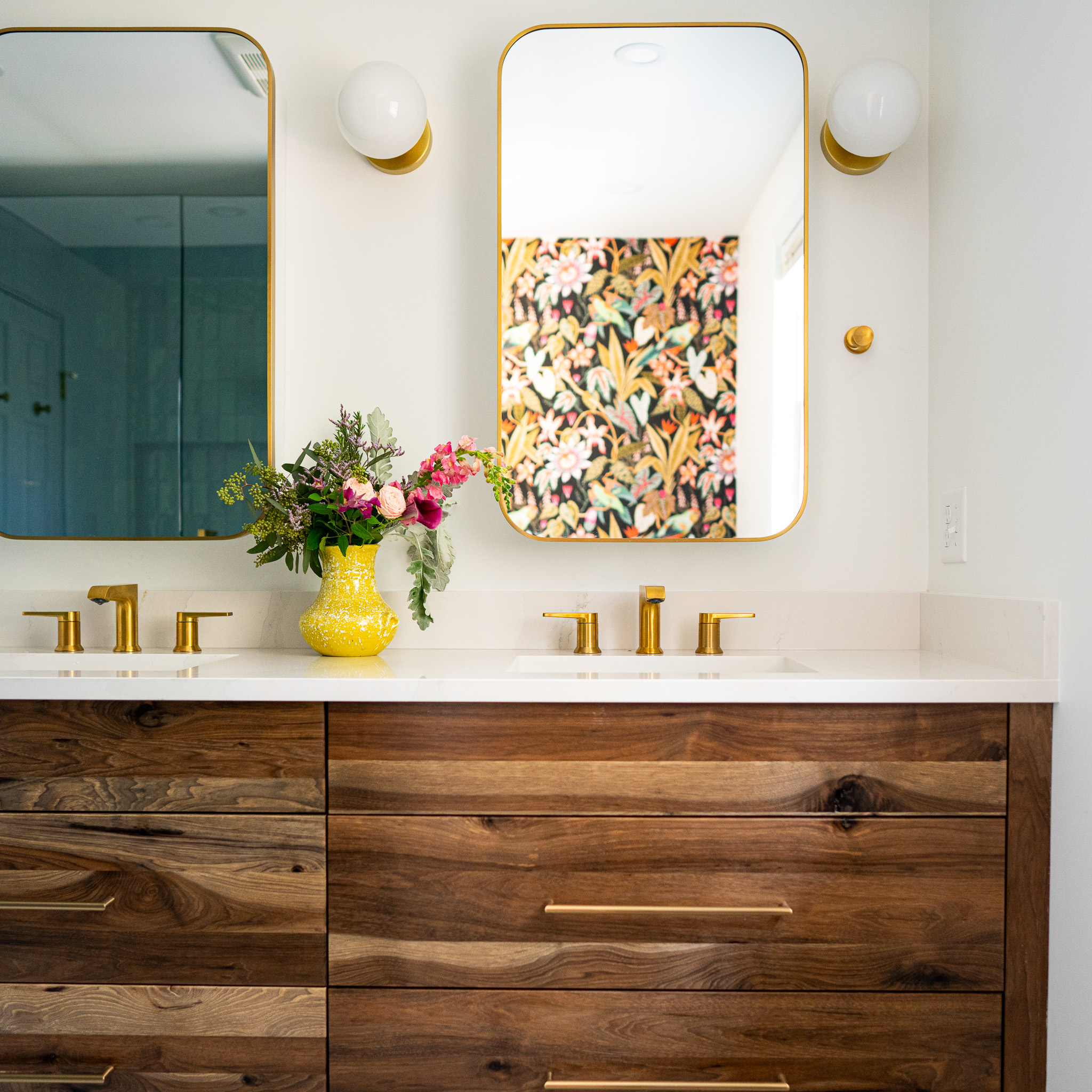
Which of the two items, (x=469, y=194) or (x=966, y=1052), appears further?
(x=469, y=194)

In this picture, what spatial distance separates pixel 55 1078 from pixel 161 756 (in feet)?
1.43

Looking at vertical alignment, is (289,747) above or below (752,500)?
below

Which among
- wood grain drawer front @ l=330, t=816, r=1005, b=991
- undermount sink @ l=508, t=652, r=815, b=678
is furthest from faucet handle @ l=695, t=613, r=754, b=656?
wood grain drawer front @ l=330, t=816, r=1005, b=991

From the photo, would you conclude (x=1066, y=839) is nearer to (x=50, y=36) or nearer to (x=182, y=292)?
(x=182, y=292)

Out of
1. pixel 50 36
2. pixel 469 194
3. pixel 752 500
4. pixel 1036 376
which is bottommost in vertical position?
pixel 752 500

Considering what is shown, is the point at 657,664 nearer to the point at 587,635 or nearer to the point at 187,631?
the point at 587,635

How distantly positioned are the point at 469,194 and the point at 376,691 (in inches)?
37.8

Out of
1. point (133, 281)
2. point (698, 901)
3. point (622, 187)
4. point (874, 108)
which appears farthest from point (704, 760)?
point (133, 281)

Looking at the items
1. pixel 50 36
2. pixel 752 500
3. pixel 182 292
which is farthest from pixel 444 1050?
pixel 50 36

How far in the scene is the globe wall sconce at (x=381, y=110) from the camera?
4.70 ft

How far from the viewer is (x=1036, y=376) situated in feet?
3.85

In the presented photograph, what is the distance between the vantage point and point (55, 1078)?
1.11 m

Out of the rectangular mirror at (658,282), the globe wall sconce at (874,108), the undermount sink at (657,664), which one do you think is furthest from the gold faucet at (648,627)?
the globe wall sconce at (874,108)

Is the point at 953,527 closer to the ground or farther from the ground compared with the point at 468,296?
closer to the ground
